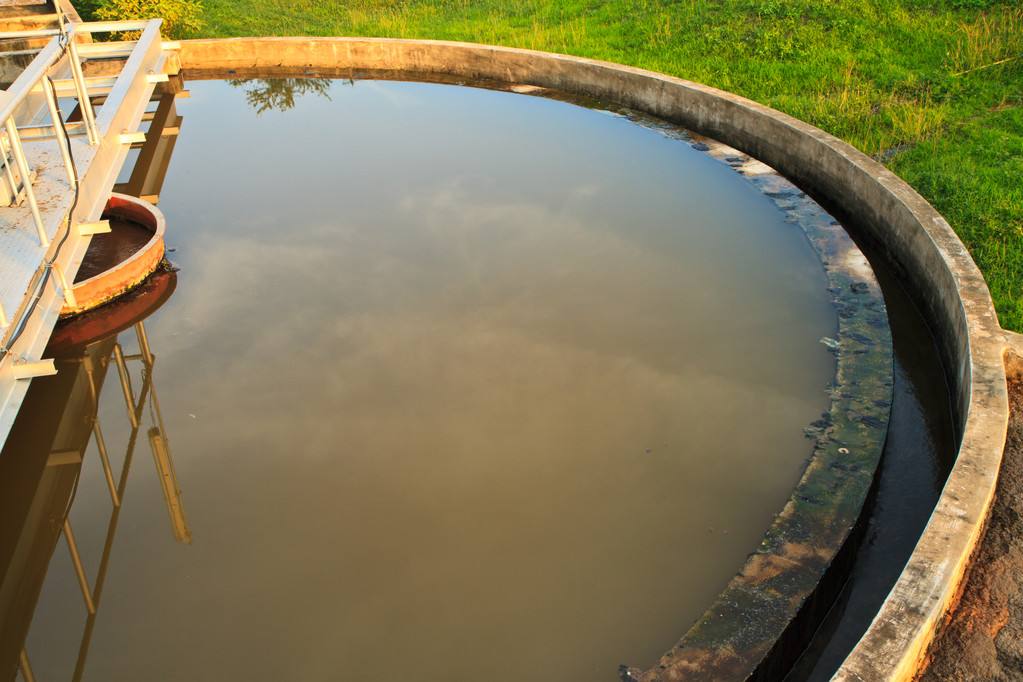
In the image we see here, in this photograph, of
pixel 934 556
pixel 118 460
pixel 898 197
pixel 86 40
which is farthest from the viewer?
pixel 86 40

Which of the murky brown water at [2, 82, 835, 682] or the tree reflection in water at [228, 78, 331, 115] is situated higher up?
the tree reflection in water at [228, 78, 331, 115]

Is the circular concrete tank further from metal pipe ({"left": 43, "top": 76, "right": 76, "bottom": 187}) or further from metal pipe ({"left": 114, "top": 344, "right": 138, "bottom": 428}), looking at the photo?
metal pipe ({"left": 43, "top": 76, "right": 76, "bottom": 187})

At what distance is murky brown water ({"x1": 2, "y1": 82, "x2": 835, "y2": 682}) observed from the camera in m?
3.76

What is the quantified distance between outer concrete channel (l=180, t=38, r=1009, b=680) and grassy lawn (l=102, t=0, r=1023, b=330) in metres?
0.37

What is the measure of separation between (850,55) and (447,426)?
5645mm

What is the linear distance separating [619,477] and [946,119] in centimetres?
456

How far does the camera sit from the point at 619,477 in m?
4.40

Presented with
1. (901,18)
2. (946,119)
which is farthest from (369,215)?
(901,18)

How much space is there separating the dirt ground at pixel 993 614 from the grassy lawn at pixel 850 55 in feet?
5.13

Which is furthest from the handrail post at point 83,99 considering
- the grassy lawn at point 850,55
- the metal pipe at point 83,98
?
the grassy lawn at point 850,55

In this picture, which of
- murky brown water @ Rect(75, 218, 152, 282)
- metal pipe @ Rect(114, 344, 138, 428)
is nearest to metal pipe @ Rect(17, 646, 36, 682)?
metal pipe @ Rect(114, 344, 138, 428)

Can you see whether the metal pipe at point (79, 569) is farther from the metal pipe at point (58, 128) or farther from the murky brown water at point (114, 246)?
the murky brown water at point (114, 246)

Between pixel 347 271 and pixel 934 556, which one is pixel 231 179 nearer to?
pixel 347 271

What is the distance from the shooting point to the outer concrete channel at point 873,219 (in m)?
3.29
